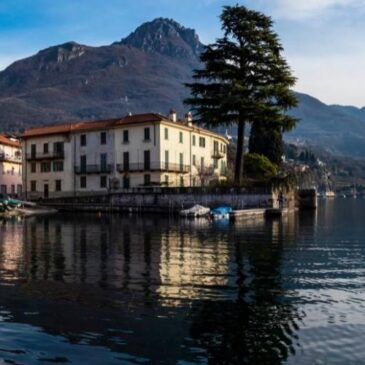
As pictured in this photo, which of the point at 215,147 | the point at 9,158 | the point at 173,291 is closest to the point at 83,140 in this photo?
the point at 215,147

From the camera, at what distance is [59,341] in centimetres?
1064

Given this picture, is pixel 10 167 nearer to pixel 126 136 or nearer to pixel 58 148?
pixel 58 148

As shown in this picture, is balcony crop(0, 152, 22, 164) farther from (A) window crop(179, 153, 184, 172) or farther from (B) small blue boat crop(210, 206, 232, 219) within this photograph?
(B) small blue boat crop(210, 206, 232, 219)

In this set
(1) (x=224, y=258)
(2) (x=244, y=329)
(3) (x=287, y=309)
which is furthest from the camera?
(1) (x=224, y=258)

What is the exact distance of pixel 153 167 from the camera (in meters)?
65.2

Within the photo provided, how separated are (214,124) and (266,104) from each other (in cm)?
523

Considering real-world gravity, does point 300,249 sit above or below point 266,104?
below

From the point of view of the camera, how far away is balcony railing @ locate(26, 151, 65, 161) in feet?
238

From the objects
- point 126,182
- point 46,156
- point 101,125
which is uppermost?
point 101,125

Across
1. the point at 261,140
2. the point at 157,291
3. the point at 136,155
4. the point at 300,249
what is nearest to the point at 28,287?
the point at 157,291

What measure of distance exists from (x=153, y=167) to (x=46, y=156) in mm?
16967

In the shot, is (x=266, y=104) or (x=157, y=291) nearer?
(x=157, y=291)

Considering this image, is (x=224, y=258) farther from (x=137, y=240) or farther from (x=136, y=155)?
(x=136, y=155)

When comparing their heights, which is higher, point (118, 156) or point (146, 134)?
point (146, 134)
